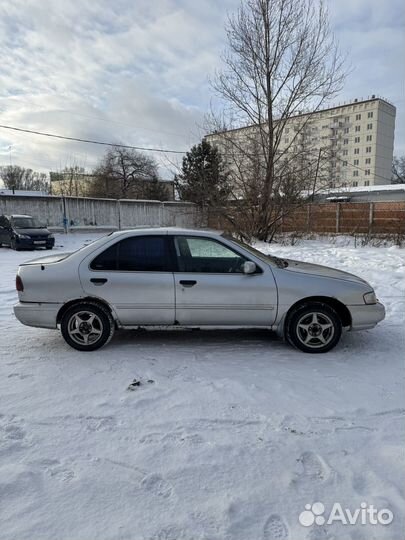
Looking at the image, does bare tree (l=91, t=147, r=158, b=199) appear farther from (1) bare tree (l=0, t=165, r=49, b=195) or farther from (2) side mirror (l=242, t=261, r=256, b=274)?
(2) side mirror (l=242, t=261, r=256, b=274)

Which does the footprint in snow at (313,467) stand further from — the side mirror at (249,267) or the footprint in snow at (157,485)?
the side mirror at (249,267)

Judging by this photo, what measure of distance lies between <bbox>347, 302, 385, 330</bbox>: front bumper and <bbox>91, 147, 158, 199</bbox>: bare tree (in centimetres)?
4524

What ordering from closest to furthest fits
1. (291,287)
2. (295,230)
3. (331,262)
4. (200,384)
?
(200,384)
(291,287)
(331,262)
(295,230)

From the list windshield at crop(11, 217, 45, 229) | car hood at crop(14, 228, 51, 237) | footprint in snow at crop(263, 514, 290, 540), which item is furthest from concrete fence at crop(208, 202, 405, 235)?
footprint in snow at crop(263, 514, 290, 540)

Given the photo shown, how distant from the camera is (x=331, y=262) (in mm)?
10781

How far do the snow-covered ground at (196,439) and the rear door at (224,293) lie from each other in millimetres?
420

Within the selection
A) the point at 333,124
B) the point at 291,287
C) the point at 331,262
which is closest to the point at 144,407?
the point at 291,287

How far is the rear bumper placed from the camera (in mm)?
4293

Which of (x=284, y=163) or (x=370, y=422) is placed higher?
(x=284, y=163)

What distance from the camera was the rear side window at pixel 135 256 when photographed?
4.37 meters

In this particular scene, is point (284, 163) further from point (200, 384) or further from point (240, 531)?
point (240, 531)

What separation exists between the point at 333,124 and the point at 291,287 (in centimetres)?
7990

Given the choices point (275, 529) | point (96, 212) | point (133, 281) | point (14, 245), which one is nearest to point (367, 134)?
point (96, 212)

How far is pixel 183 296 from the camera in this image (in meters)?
4.27
